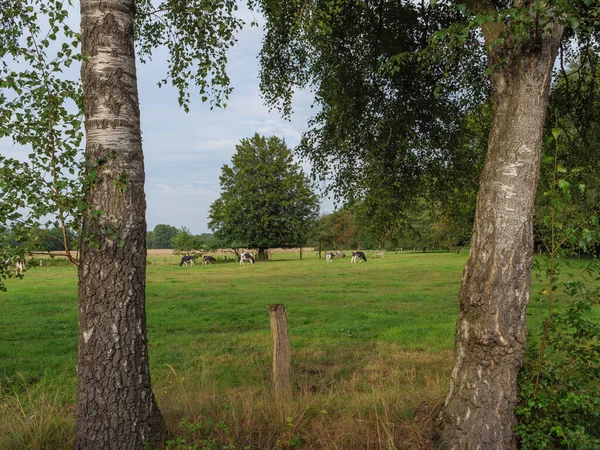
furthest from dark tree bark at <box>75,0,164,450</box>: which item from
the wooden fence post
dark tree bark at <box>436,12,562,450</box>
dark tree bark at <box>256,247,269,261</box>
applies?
dark tree bark at <box>256,247,269,261</box>

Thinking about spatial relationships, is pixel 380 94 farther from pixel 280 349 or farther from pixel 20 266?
pixel 20 266

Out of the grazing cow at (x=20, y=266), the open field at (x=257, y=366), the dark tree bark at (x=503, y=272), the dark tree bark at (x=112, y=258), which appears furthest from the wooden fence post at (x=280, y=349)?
the grazing cow at (x=20, y=266)

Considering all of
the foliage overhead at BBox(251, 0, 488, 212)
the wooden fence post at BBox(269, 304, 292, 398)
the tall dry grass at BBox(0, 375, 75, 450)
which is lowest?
the tall dry grass at BBox(0, 375, 75, 450)

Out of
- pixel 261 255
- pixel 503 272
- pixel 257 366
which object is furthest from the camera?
pixel 261 255

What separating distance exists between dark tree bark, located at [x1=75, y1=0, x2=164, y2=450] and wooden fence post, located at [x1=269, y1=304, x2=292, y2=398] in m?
2.08

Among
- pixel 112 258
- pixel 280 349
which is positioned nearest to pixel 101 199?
pixel 112 258

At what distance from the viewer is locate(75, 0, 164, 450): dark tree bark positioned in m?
4.38

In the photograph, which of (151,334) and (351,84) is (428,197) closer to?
(351,84)

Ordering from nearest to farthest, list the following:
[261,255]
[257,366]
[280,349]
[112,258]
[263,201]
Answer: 1. [112,258]
2. [280,349]
3. [257,366]
4. [263,201]
5. [261,255]

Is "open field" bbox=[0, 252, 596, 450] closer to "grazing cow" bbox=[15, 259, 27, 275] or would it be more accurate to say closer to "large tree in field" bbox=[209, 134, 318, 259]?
"grazing cow" bbox=[15, 259, 27, 275]

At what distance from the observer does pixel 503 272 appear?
15.2ft

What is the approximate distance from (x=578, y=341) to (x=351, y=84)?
580 cm

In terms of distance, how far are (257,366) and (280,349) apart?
7.54ft

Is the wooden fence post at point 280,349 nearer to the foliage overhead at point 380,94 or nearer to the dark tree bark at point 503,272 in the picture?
the dark tree bark at point 503,272
